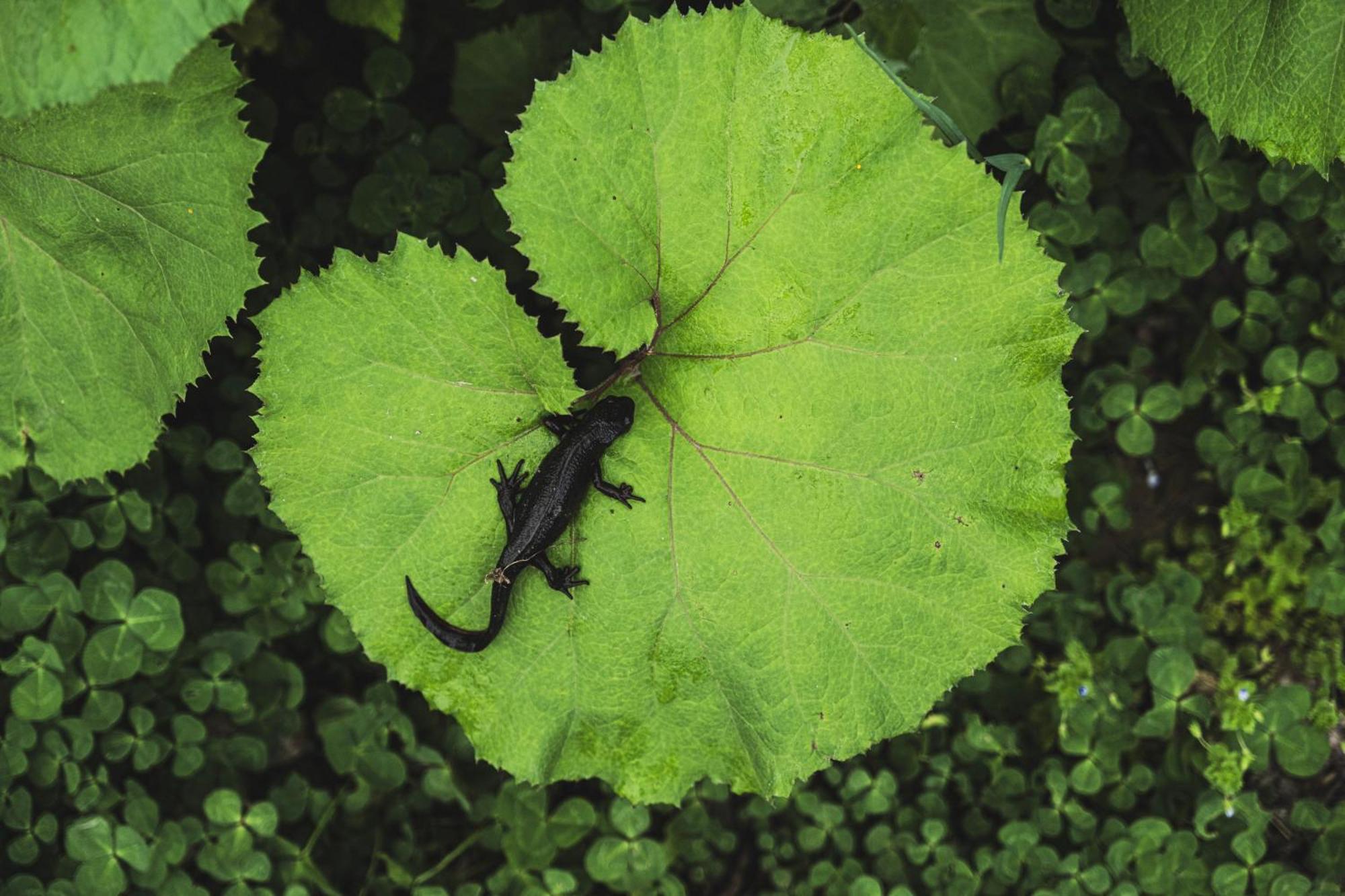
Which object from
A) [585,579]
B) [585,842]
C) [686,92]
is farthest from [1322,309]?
[585,842]

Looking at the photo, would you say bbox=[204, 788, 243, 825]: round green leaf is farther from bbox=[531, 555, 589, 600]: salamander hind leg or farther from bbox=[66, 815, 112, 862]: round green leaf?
bbox=[531, 555, 589, 600]: salamander hind leg

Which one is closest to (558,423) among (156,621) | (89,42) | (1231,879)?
(89,42)

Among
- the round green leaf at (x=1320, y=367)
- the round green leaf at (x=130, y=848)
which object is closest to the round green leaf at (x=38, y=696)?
the round green leaf at (x=130, y=848)

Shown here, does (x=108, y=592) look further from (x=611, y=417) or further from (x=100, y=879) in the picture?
(x=611, y=417)

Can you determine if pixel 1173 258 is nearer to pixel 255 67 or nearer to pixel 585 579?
pixel 585 579

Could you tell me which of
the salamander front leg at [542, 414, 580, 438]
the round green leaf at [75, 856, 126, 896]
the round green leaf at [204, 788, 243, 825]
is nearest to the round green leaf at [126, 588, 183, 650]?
the round green leaf at [204, 788, 243, 825]

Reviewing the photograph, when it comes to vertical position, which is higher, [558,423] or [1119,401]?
[558,423]

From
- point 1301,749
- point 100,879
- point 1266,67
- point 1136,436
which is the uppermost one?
point 1266,67
